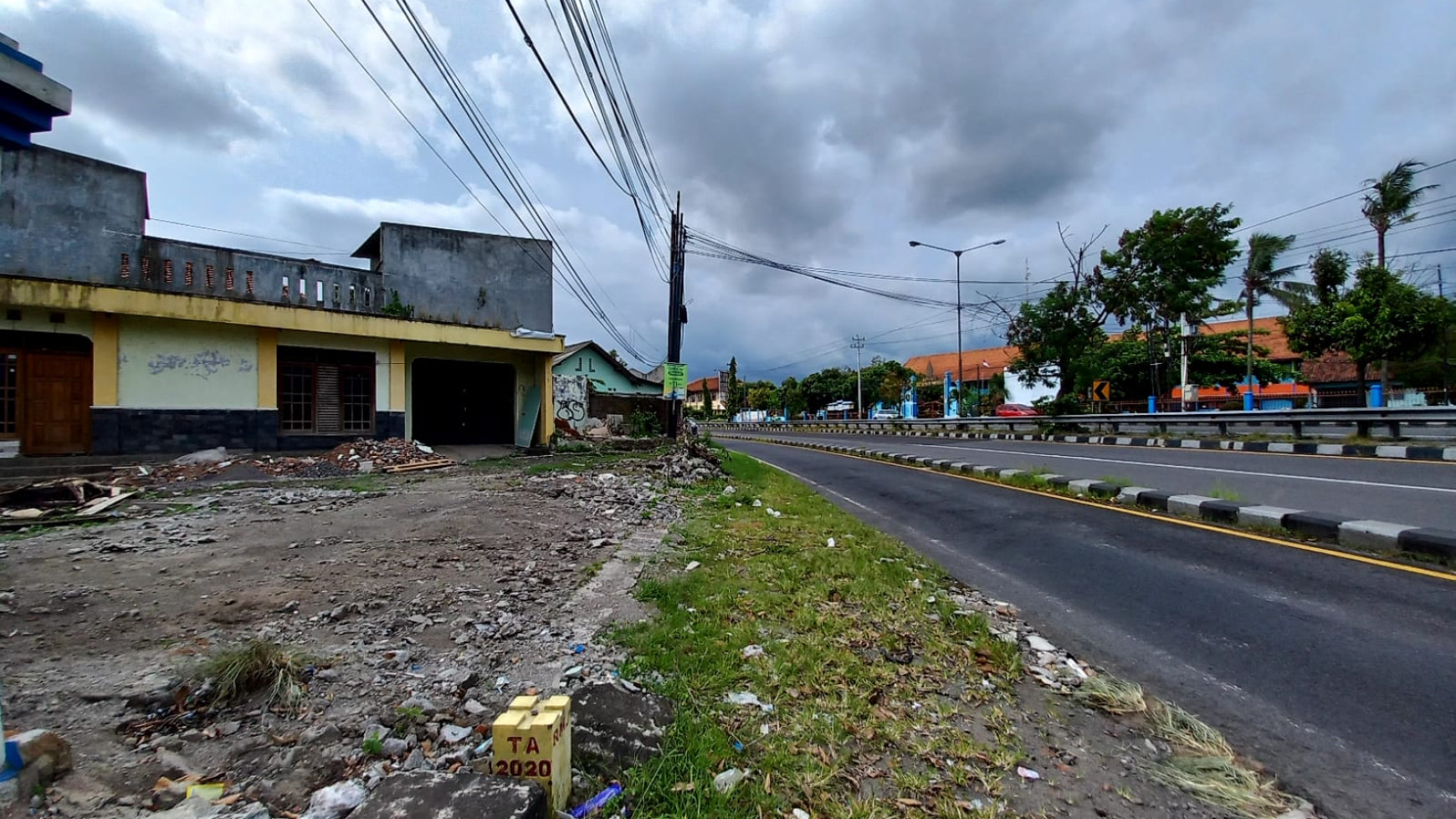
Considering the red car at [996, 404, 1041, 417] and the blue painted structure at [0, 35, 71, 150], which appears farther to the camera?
the red car at [996, 404, 1041, 417]

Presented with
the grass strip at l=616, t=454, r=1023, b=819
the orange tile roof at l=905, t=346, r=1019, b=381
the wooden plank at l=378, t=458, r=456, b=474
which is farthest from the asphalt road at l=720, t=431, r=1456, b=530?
the orange tile roof at l=905, t=346, r=1019, b=381

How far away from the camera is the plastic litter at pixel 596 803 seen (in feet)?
6.56

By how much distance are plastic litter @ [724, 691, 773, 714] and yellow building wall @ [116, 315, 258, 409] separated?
13996 millimetres

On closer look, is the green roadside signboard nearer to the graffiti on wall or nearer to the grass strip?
the graffiti on wall

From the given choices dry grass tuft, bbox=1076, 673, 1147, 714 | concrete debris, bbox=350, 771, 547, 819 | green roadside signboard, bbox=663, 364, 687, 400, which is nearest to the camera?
concrete debris, bbox=350, 771, 547, 819

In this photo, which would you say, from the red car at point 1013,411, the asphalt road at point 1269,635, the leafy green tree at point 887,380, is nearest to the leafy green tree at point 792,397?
the leafy green tree at point 887,380

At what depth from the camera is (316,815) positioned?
6.09 ft

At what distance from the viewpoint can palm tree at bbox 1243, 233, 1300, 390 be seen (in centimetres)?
2875

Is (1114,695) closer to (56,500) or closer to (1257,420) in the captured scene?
(56,500)

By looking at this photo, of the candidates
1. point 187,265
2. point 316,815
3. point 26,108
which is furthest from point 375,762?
point 187,265

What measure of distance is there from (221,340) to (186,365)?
75 centimetres

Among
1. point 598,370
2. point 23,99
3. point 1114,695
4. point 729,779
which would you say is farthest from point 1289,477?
point 598,370

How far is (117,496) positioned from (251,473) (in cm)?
321

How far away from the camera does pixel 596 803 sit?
2031mm
